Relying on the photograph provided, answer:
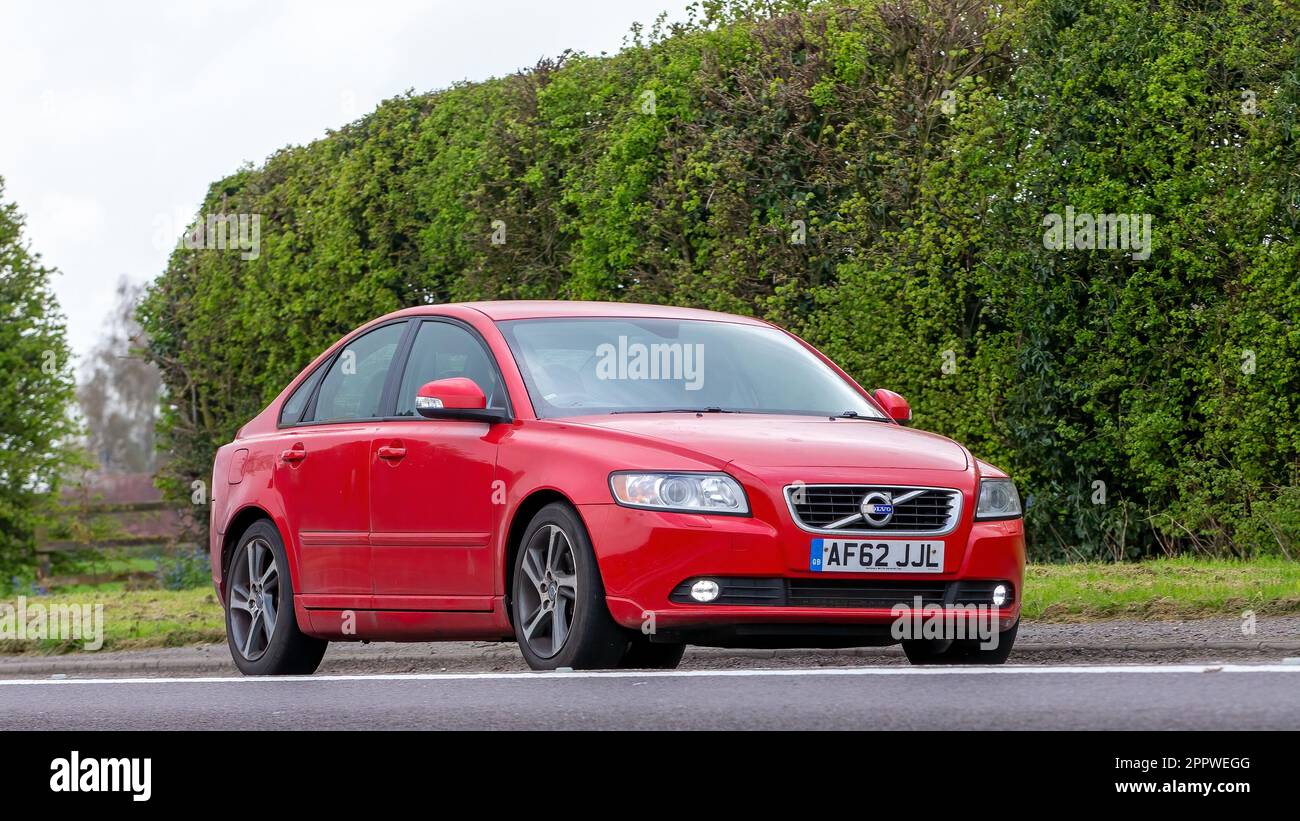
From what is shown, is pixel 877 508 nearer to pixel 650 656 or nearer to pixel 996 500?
pixel 996 500

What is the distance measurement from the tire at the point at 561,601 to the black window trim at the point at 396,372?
74cm

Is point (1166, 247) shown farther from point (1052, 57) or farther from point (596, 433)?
point (596, 433)

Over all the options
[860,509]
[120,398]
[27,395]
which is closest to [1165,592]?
[860,509]

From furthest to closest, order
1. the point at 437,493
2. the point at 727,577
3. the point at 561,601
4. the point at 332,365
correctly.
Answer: the point at 332,365, the point at 437,493, the point at 561,601, the point at 727,577

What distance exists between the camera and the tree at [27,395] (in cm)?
2836

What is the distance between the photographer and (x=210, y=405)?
26500 mm

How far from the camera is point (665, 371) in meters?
A: 9.16

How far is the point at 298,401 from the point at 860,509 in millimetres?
3944

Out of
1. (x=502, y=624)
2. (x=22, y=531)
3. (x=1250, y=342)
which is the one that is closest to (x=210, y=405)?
(x=22, y=531)

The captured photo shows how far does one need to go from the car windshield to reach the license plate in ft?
3.98

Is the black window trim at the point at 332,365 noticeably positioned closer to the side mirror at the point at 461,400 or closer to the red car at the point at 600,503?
the red car at the point at 600,503

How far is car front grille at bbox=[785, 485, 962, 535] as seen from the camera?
7.84 meters

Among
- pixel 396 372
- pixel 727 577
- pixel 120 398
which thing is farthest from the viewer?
pixel 120 398

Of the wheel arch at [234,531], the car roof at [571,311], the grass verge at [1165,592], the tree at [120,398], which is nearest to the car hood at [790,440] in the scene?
the car roof at [571,311]
